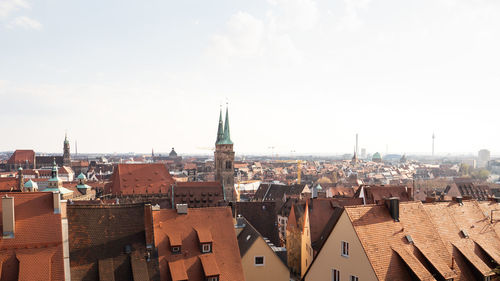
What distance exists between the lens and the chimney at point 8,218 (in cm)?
2767

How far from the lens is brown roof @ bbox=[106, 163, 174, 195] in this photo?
3816 inches

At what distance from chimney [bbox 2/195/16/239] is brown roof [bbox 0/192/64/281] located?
1.09ft

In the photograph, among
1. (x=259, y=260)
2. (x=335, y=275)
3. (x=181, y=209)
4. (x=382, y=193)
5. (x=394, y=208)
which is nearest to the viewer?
(x=335, y=275)

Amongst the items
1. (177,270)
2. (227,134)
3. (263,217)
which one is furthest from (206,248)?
(227,134)

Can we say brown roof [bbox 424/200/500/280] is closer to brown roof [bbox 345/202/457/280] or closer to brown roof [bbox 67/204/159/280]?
brown roof [bbox 345/202/457/280]

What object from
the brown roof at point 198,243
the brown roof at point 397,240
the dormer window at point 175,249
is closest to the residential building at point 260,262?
the brown roof at point 198,243

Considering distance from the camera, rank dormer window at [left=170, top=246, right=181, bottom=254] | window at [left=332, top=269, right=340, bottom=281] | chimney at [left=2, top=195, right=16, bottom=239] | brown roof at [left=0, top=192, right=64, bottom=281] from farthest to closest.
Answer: dormer window at [left=170, top=246, right=181, bottom=254]
window at [left=332, top=269, right=340, bottom=281]
chimney at [left=2, top=195, right=16, bottom=239]
brown roof at [left=0, top=192, right=64, bottom=281]

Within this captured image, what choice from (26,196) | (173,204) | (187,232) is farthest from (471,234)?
(173,204)

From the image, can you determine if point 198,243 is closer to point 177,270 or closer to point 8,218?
point 177,270

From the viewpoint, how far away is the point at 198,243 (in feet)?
108

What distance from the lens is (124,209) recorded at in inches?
1307

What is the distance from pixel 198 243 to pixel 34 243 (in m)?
11.9

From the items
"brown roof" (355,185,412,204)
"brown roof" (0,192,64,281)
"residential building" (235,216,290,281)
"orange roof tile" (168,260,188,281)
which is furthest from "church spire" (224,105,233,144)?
"brown roof" (0,192,64,281)

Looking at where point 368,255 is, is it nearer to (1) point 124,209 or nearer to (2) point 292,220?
(1) point 124,209
